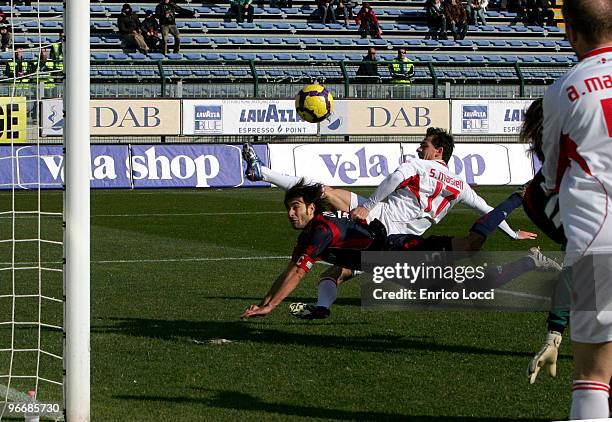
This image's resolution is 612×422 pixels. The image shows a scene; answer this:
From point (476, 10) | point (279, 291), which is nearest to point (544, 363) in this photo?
point (279, 291)

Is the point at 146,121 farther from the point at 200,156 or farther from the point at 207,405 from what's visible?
the point at 207,405

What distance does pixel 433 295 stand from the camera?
11.0 m

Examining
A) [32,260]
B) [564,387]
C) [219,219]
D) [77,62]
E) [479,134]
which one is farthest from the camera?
[479,134]

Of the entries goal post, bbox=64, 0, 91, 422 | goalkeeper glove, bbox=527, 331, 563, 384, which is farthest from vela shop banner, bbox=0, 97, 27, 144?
goalkeeper glove, bbox=527, 331, 563, 384

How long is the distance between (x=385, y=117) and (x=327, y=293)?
68.1ft

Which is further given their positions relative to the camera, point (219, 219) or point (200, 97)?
point (200, 97)

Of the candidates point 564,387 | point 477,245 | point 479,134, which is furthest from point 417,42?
point 564,387

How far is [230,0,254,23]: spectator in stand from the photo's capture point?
122 ft

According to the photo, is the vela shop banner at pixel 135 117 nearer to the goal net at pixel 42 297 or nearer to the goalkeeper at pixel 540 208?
the goal net at pixel 42 297

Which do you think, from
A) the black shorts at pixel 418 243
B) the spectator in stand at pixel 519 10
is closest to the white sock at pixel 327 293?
the black shorts at pixel 418 243

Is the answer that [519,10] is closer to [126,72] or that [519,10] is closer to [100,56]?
[100,56]

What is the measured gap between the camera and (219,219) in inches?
778

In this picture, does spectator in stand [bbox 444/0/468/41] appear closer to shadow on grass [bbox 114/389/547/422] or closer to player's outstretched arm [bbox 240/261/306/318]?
player's outstretched arm [bbox 240/261/306/318]

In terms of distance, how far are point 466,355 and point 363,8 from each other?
3039 cm
